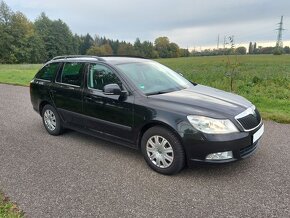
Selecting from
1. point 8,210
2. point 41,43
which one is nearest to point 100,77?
point 8,210

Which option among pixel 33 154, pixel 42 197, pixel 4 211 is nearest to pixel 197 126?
pixel 42 197

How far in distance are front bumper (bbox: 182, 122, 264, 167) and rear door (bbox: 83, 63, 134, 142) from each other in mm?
1024

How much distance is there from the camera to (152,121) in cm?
392

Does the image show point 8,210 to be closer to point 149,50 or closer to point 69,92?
point 69,92

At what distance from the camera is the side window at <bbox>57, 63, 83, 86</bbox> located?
16.4 ft

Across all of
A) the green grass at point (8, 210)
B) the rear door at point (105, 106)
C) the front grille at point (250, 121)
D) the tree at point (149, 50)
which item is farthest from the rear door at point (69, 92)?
the tree at point (149, 50)

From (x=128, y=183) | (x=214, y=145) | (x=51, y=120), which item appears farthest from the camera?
(x=51, y=120)

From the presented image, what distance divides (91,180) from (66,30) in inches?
3497

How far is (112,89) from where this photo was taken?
414cm

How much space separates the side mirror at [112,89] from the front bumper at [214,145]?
1.24 metres

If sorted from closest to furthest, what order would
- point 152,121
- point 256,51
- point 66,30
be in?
point 152,121, point 256,51, point 66,30

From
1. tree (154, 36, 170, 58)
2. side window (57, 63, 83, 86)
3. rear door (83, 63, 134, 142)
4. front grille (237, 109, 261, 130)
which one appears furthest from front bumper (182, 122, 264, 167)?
tree (154, 36, 170, 58)

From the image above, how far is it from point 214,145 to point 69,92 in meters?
2.92

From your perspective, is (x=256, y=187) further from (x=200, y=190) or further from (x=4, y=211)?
(x=4, y=211)
